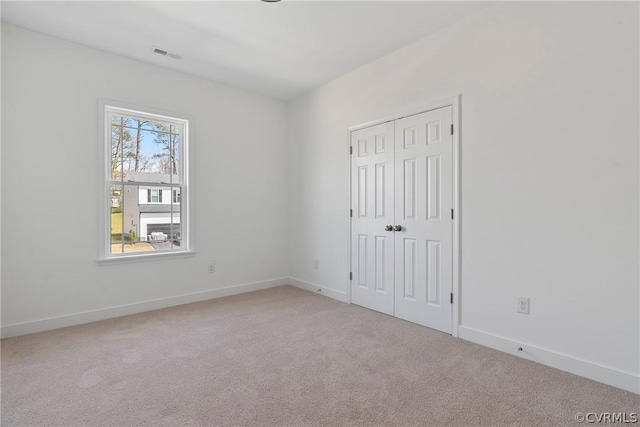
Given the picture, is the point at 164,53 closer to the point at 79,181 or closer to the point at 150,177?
the point at 150,177

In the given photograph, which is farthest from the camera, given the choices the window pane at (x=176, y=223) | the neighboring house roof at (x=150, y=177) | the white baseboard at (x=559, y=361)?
the window pane at (x=176, y=223)

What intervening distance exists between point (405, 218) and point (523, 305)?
50.1 inches

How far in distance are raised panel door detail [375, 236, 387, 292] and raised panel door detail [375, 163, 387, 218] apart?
11.0 inches

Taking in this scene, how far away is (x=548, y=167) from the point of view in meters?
2.37

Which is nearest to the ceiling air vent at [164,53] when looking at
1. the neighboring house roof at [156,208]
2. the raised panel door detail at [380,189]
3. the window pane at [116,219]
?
the window pane at [116,219]

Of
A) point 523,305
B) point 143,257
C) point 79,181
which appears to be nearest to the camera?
point 523,305

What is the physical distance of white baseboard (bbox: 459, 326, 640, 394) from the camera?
6.72 feet

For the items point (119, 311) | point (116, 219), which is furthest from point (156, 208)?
point (119, 311)

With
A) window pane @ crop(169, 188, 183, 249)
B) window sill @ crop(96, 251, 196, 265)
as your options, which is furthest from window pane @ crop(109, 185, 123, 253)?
window pane @ crop(169, 188, 183, 249)

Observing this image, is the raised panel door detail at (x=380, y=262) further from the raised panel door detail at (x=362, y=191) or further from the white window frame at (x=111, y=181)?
the white window frame at (x=111, y=181)

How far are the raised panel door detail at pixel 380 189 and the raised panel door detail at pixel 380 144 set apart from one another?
0.50 ft

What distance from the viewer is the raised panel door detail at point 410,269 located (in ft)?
10.7

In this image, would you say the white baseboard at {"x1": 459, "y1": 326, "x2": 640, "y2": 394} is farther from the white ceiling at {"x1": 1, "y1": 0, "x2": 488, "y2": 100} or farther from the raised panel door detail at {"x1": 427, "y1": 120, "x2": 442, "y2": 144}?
the white ceiling at {"x1": 1, "y1": 0, "x2": 488, "y2": 100}

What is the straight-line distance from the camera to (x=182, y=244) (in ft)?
13.3
